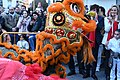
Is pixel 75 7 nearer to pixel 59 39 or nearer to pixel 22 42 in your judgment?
pixel 59 39

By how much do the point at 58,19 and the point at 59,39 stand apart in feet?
0.77

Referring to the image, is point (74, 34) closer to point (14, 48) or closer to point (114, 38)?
point (14, 48)

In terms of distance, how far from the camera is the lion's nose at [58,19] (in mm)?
3434

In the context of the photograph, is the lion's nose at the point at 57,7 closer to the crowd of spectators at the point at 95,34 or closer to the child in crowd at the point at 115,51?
the crowd of spectators at the point at 95,34

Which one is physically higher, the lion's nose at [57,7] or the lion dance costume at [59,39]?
the lion's nose at [57,7]

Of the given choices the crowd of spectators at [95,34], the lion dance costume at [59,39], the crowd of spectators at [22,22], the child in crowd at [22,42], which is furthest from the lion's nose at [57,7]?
the child in crowd at [22,42]

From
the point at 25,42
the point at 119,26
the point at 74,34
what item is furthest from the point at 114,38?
the point at 74,34

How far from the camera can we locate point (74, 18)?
3.42 m

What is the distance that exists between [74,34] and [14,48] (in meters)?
0.70

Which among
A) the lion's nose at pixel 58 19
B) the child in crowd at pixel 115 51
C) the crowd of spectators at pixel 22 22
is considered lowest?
the child in crowd at pixel 115 51

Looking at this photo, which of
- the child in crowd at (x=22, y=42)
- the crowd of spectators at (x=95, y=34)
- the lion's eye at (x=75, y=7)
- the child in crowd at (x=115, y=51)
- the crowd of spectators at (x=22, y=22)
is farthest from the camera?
the crowd of spectators at (x=22, y=22)

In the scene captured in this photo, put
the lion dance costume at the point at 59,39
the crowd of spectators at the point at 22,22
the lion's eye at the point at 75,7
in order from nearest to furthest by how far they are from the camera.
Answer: the lion dance costume at the point at 59,39
the lion's eye at the point at 75,7
the crowd of spectators at the point at 22,22

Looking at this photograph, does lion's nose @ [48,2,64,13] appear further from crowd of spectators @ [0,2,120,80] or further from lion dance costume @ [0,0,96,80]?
crowd of spectators @ [0,2,120,80]

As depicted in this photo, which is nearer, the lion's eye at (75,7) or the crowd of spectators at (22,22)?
the lion's eye at (75,7)
